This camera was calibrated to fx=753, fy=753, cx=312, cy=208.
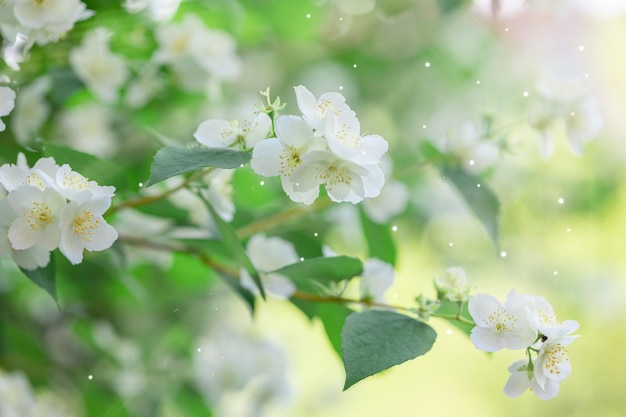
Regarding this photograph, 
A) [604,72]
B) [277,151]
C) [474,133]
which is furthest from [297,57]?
[277,151]

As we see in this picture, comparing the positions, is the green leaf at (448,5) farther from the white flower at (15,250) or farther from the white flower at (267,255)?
the white flower at (15,250)

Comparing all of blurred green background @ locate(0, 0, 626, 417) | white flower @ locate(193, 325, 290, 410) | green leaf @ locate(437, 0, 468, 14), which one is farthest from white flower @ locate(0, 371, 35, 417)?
green leaf @ locate(437, 0, 468, 14)

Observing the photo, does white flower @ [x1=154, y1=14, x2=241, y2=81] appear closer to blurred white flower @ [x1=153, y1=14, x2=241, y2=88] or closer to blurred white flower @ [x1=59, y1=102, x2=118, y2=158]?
blurred white flower @ [x1=153, y1=14, x2=241, y2=88]

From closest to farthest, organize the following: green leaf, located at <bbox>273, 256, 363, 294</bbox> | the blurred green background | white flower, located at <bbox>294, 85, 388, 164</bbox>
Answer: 1. white flower, located at <bbox>294, 85, 388, 164</bbox>
2. green leaf, located at <bbox>273, 256, 363, 294</bbox>
3. the blurred green background

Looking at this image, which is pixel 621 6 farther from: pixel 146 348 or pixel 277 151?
pixel 277 151

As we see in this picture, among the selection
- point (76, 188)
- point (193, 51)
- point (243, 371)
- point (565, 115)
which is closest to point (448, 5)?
point (565, 115)

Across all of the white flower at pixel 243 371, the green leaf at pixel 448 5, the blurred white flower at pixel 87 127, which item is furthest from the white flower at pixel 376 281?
the blurred white flower at pixel 87 127
